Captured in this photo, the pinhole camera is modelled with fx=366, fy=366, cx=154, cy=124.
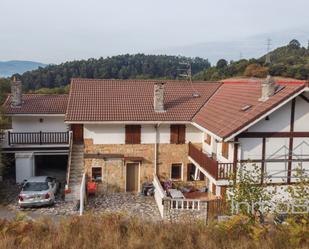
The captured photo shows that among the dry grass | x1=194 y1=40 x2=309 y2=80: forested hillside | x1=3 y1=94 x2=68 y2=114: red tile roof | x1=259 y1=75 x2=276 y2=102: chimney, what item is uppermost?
x1=194 y1=40 x2=309 y2=80: forested hillside

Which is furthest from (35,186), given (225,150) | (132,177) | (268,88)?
(268,88)

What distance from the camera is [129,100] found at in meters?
24.6

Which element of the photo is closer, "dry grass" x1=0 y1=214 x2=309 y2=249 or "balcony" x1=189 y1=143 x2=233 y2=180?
"dry grass" x1=0 y1=214 x2=309 y2=249

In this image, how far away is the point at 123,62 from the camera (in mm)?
107625

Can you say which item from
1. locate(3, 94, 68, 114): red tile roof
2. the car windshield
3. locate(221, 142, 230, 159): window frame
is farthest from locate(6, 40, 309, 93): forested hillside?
the car windshield

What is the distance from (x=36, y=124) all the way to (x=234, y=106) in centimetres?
1446

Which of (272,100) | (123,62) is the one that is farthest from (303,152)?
(123,62)

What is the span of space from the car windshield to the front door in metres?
5.12

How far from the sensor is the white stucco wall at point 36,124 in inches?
1044

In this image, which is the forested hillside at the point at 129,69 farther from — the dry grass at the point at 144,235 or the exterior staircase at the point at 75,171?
the dry grass at the point at 144,235

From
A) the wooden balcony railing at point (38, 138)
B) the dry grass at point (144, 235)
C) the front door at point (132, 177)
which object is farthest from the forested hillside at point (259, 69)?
the dry grass at point (144, 235)

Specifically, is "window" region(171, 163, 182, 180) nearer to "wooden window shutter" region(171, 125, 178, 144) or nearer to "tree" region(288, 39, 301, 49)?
"wooden window shutter" region(171, 125, 178, 144)

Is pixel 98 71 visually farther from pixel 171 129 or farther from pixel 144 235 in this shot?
pixel 144 235

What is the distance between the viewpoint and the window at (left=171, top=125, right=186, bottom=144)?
23594 mm
